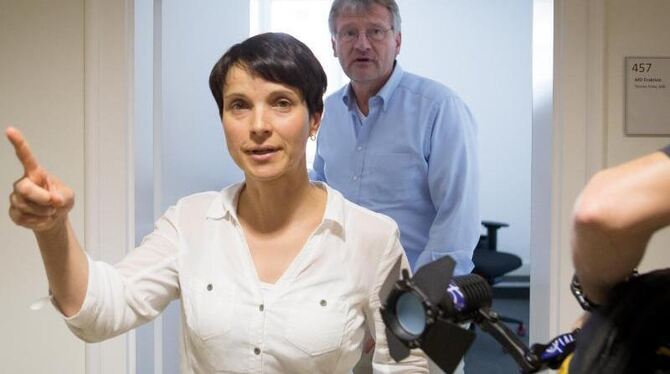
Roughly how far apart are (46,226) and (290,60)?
20.0 inches

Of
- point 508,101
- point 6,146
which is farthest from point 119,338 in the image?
point 508,101

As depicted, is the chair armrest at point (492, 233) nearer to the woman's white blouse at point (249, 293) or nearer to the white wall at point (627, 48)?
the white wall at point (627, 48)

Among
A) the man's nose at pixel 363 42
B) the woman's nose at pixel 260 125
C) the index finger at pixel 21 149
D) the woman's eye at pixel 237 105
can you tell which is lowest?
the index finger at pixel 21 149

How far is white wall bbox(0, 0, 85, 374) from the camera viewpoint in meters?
1.48

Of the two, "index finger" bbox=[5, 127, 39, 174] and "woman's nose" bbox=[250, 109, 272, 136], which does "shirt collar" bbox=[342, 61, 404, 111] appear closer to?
"woman's nose" bbox=[250, 109, 272, 136]

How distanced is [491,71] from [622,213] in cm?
445

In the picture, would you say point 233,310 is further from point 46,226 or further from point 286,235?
point 46,226

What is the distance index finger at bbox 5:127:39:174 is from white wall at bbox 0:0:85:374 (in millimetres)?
729

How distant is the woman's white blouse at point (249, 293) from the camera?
103 cm

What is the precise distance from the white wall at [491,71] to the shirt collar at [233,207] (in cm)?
362

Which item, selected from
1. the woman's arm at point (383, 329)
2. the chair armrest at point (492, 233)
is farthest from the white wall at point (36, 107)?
the chair armrest at point (492, 233)

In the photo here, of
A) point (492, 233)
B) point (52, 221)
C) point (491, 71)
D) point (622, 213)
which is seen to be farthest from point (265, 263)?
point (491, 71)

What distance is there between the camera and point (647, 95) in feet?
4.91

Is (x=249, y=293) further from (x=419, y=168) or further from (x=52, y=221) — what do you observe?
(x=419, y=168)
